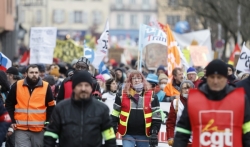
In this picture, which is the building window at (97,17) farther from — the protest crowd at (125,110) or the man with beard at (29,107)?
the man with beard at (29,107)

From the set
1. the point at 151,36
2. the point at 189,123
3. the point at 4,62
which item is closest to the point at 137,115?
the point at 189,123

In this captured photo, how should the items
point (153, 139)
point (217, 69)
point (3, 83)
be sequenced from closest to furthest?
1. point (217, 69)
2. point (153, 139)
3. point (3, 83)

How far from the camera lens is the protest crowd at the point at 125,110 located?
747 centimetres

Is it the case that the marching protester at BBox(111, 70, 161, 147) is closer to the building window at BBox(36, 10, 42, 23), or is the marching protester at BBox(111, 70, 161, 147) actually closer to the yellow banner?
the yellow banner

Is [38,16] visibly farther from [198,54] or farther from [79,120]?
[79,120]

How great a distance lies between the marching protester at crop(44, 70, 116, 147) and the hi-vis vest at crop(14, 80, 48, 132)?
10.1 ft

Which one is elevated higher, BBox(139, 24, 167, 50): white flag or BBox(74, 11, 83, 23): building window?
BBox(74, 11, 83, 23): building window

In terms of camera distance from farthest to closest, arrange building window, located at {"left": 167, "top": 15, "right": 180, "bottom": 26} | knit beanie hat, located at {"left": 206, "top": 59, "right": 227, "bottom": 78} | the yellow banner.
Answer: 1. building window, located at {"left": 167, "top": 15, "right": 180, "bottom": 26}
2. the yellow banner
3. knit beanie hat, located at {"left": 206, "top": 59, "right": 227, "bottom": 78}

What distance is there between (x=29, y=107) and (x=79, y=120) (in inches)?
128

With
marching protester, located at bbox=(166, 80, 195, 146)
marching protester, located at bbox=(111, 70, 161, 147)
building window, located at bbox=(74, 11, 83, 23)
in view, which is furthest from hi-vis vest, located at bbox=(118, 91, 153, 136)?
building window, located at bbox=(74, 11, 83, 23)

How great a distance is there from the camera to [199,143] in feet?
24.7

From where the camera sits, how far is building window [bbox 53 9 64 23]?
10225 cm

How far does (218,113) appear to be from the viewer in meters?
7.45

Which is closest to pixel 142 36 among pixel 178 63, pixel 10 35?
pixel 178 63
